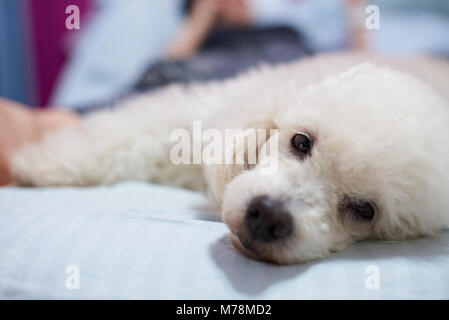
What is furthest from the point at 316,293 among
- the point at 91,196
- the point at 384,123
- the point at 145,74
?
the point at 145,74

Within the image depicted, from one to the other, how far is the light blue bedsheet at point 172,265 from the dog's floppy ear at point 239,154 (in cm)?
12

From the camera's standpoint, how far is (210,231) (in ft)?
3.18

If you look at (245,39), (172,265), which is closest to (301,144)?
(172,265)

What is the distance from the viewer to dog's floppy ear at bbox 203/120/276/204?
1.06m

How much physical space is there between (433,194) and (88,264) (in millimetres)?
748

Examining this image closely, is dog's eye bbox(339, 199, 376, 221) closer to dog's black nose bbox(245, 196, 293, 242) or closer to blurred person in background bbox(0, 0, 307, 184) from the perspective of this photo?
dog's black nose bbox(245, 196, 293, 242)

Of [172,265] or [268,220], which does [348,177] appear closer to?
[268,220]

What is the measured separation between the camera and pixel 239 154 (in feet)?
3.48

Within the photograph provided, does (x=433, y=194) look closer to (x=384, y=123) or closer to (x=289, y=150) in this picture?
(x=384, y=123)

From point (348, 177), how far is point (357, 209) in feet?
0.32

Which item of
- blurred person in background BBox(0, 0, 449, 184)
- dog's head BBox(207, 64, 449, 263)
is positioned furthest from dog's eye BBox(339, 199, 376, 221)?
blurred person in background BBox(0, 0, 449, 184)

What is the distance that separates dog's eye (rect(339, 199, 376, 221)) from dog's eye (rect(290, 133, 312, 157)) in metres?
0.15
